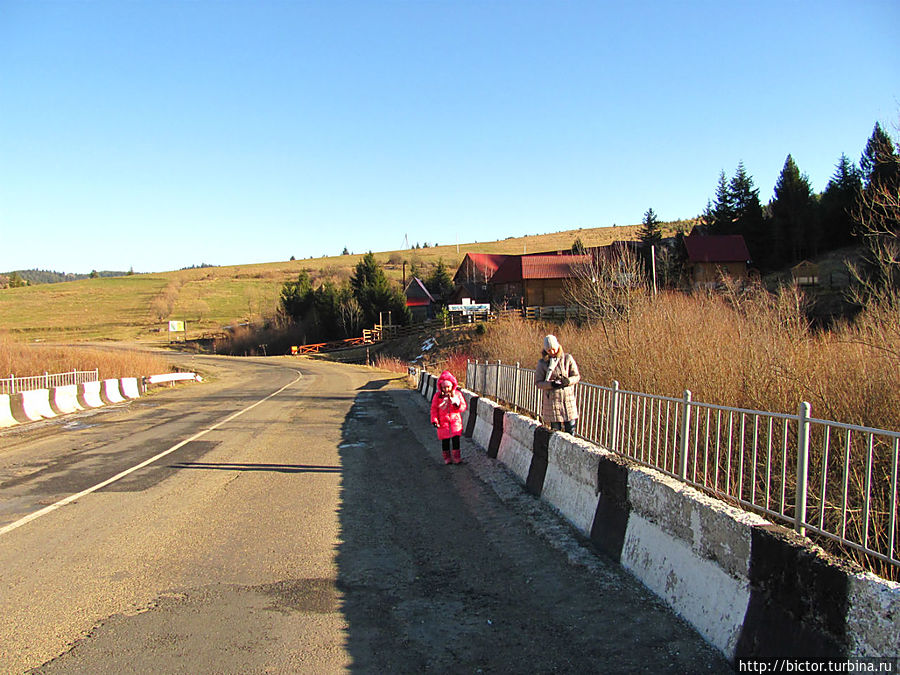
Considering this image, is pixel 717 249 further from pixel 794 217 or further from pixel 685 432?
pixel 685 432

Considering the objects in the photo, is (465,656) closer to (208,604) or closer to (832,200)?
(208,604)

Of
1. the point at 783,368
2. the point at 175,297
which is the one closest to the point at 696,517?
the point at 783,368

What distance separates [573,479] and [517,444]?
251 cm

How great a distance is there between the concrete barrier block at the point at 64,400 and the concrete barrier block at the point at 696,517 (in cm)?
1970

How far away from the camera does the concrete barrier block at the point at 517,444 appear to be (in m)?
8.69

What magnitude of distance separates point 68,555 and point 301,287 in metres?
86.5

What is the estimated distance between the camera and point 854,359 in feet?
26.8

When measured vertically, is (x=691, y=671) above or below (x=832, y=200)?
below

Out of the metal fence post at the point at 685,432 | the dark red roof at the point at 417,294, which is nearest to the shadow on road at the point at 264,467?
the metal fence post at the point at 685,432

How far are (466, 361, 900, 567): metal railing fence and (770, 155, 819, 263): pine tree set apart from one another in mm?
64626

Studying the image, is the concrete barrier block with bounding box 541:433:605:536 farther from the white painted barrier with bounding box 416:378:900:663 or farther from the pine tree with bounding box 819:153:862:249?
the pine tree with bounding box 819:153:862:249

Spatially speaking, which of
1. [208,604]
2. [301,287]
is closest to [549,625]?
[208,604]

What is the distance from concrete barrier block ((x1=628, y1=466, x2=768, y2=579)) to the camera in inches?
157

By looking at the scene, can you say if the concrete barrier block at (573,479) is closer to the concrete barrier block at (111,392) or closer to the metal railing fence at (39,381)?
the metal railing fence at (39,381)
